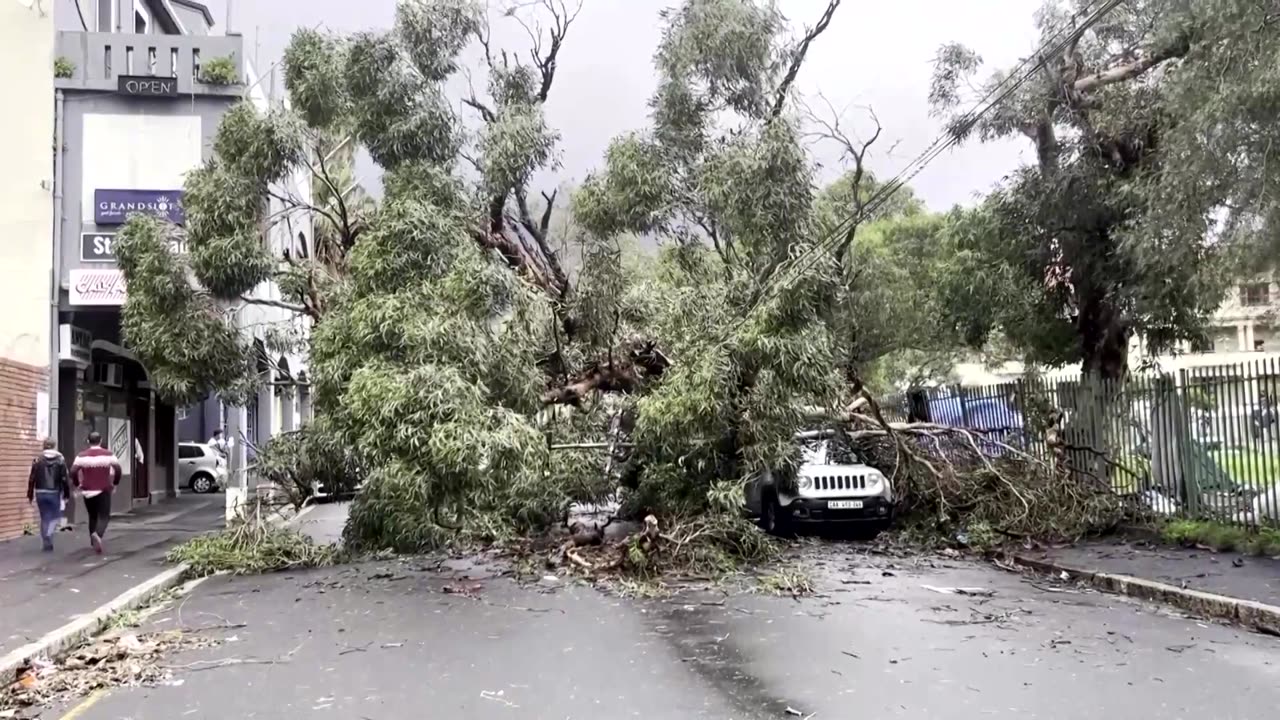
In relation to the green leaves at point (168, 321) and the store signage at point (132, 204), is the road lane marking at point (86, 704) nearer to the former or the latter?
the green leaves at point (168, 321)

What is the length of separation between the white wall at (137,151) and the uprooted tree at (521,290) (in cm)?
384

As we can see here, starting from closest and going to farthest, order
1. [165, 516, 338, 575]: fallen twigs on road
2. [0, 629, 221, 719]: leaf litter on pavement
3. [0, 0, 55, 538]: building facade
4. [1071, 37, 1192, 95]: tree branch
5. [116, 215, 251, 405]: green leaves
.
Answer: [0, 629, 221, 719]: leaf litter on pavement < [165, 516, 338, 575]: fallen twigs on road < [116, 215, 251, 405]: green leaves < [1071, 37, 1192, 95]: tree branch < [0, 0, 55, 538]: building facade

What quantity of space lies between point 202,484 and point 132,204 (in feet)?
45.3

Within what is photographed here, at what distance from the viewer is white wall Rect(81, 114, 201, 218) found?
19.3 metres

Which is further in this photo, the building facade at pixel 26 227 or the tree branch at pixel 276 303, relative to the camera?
the building facade at pixel 26 227

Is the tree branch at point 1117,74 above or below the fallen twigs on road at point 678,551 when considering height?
above

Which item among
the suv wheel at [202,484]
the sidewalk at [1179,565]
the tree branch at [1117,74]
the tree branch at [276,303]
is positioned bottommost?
the sidewalk at [1179,565]

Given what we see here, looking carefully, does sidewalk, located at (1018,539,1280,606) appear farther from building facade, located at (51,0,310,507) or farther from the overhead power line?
building facade, located at (51,0,310,507)

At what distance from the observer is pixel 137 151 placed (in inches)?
768

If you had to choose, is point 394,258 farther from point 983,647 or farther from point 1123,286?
point 1123,286

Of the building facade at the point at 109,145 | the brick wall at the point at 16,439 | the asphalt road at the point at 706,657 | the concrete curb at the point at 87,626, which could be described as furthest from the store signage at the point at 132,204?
the asphalt road at the point at 706,657

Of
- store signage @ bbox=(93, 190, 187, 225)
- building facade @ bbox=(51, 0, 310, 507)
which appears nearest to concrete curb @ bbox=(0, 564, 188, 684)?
building facade @ bbox=(51, 0, 310, 507)

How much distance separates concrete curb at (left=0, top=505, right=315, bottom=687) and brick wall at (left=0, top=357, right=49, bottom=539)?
16.9 ft

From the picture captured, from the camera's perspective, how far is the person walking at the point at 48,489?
1480 cm
